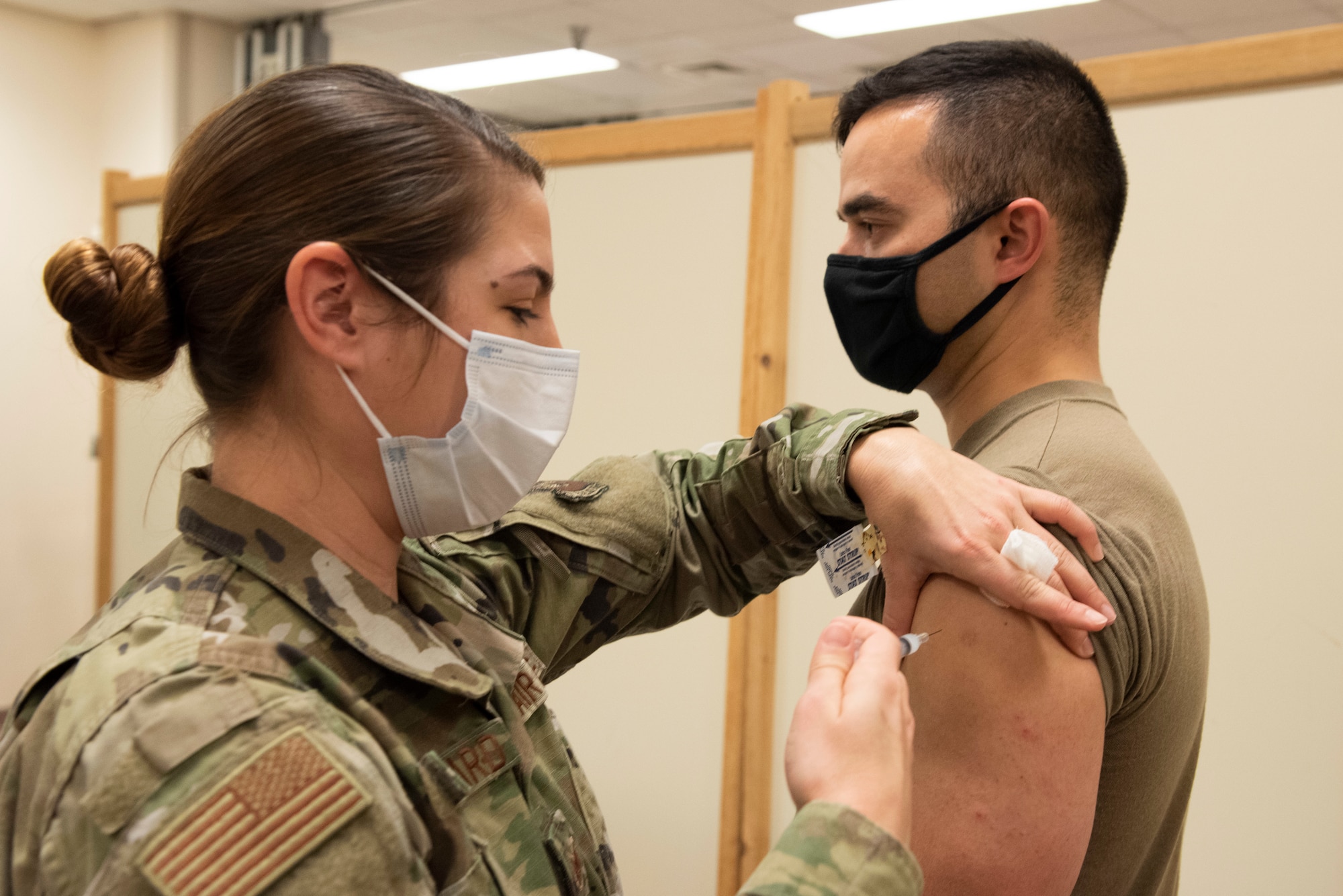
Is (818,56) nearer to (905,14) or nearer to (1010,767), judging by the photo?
(905,14)

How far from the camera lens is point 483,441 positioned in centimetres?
120

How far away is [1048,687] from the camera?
44.9 inches

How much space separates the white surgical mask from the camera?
45.2 inches

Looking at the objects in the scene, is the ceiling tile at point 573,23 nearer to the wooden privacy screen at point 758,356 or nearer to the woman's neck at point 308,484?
the wooden privacy screen at point 758,356

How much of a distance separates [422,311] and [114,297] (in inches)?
11.8

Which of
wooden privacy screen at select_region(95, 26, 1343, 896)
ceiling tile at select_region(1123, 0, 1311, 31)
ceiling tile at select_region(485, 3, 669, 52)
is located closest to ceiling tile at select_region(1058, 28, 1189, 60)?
ceiling tile at select_region(1123, 0, 1311, 31)

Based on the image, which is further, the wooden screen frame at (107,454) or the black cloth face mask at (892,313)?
the wooden screen frame at (107,454)

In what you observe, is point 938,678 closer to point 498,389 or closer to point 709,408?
point 498,389

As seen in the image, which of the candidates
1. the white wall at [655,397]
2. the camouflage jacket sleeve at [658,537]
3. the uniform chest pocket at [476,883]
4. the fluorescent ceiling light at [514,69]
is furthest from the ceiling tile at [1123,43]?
the uniform chest pocket at [476,883]

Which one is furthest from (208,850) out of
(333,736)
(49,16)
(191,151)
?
(49,16)

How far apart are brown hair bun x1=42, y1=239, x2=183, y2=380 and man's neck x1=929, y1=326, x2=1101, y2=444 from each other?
98 centimetres

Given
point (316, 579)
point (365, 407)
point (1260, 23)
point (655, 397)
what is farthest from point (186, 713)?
point (1260, 23)

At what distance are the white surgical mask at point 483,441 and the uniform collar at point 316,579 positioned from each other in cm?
11

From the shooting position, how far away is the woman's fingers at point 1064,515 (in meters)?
1.17
